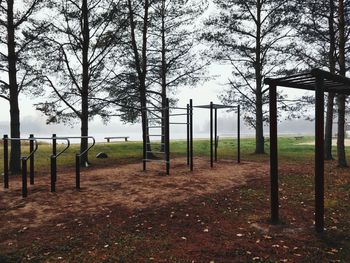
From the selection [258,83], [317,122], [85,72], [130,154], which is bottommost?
[130,154]

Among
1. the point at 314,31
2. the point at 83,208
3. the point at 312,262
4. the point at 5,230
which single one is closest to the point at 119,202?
the point at 83,208

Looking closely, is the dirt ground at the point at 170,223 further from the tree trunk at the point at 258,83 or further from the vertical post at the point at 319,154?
the tree trunk at the point at 258,83

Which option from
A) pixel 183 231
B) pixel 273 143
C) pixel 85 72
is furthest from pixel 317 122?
pixel 85 72

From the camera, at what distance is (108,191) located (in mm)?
7523

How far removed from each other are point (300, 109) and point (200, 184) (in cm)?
1043

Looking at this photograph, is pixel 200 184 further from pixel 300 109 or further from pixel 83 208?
pixel 300 109

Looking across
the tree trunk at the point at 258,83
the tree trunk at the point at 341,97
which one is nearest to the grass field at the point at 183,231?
the tree trunk at the point at 341,97

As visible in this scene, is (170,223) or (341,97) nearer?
(170,223)

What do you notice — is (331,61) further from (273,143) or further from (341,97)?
(273,143)

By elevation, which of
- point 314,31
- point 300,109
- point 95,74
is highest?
point 314,31

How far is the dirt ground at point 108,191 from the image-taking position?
5.84 m

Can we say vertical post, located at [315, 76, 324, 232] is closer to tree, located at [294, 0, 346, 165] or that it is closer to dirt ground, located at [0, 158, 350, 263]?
dirt ground, located at [0, 158, 350, 263]

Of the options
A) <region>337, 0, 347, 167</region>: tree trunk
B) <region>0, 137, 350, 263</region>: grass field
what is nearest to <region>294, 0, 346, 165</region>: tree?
<region>337, 0, 347, 167</region>: tree trunk

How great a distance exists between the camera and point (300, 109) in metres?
16.4
